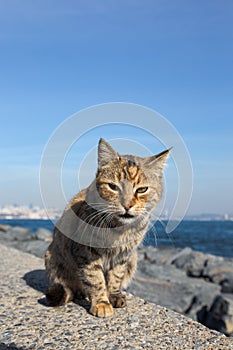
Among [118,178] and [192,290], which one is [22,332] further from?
[192,290]

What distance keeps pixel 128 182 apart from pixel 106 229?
20.7 inches

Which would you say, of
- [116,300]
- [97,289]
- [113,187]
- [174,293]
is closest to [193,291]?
[174,293]

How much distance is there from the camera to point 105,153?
4.11 metres

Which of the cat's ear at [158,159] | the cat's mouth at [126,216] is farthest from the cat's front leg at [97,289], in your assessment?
the cat's ear at [158,159]

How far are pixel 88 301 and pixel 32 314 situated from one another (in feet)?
2.19

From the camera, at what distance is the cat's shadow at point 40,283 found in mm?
4709

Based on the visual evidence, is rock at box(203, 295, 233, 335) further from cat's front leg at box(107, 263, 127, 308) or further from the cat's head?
the cat's head

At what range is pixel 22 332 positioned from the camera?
13.0 ft

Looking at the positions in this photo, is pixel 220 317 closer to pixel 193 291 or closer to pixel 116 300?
pixel 193 291

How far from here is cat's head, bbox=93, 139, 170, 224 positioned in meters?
3.83

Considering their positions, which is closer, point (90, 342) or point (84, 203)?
point (90, 342)

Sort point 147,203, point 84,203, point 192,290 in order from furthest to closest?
point 192,290 < point 84,203 < point 147,203

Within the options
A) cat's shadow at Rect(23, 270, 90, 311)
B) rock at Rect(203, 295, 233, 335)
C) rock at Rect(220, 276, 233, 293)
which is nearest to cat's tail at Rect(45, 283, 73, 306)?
cat's shadow at Rect(23, 270, 90, 311)

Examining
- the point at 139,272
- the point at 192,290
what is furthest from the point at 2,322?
the point at 139,272
